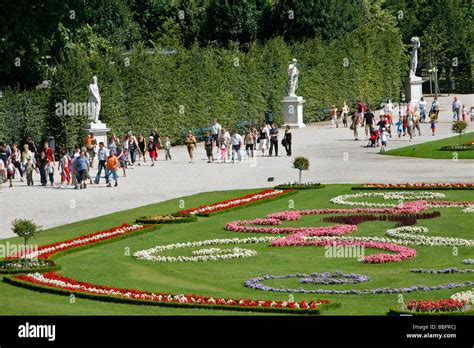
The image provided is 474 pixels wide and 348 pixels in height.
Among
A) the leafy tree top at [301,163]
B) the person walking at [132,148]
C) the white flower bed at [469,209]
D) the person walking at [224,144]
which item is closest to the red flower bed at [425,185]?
the leafy tree top at [301,163]

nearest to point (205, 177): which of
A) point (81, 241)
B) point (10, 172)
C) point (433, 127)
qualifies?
point (10, 172)

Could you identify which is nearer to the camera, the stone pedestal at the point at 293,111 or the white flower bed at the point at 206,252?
the white flower bed at the point at 206,252

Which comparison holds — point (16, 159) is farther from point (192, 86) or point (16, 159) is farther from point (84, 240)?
point (84, 240)

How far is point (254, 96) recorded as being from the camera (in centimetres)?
7594

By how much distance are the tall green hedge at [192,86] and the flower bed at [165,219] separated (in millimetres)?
21895

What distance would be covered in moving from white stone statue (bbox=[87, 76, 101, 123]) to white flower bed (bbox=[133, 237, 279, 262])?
926 inches

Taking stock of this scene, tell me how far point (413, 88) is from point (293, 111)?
15.3 meters

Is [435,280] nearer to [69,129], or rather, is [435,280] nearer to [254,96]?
[69,129]

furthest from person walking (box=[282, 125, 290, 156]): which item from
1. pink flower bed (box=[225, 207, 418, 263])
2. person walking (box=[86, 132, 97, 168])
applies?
pink flower bed (box=[225, 207, 418, 263])

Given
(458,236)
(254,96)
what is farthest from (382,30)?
(458,236)

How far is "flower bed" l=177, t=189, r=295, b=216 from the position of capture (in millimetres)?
41156

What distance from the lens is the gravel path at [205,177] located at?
143 ft

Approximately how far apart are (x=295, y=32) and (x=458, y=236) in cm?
6653

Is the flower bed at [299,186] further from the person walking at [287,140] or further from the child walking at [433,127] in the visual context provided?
the child walking at [433,127]
